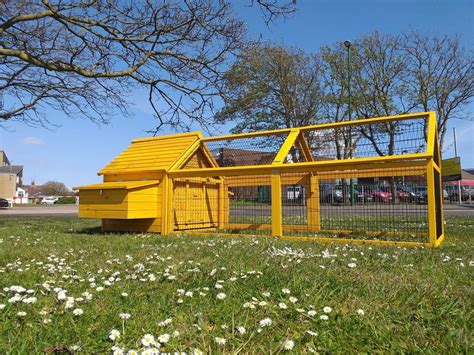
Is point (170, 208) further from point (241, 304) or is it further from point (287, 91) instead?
point (287, 91)

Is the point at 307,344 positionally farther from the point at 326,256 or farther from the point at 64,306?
the point at 326,256

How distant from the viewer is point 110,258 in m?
5.39

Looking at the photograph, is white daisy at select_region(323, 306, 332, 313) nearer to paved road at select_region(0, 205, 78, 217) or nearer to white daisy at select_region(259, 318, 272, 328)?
white daisy at select_region(259, 318, 272, 328)

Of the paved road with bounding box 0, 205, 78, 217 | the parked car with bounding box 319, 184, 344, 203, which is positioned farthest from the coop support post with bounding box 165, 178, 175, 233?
the paved road with bounding box 0, 205, 78, 217

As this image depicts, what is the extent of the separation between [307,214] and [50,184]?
10102 centimetres

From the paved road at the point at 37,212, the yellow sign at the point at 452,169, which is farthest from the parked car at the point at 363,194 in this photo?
the paved road at the point at 37,212

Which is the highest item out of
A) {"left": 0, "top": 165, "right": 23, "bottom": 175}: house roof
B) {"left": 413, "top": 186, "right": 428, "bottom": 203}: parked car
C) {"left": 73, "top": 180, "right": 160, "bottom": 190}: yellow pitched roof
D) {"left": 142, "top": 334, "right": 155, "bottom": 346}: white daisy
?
{"left": 0, "top": 165, "right": 23, "bottom": 175}: house roof

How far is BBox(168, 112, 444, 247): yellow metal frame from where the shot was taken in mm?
6793

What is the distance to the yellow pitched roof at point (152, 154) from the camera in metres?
10.1

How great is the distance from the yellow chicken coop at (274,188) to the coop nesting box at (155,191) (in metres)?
0.03

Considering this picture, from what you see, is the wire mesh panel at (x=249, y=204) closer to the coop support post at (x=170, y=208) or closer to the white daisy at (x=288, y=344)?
the coop support post at (x=170, y=208)

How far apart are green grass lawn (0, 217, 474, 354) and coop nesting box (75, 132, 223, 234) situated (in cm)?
402

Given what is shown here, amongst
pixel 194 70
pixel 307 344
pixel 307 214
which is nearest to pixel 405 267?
pixel 307 344

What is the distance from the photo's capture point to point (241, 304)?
3152 millimetres
